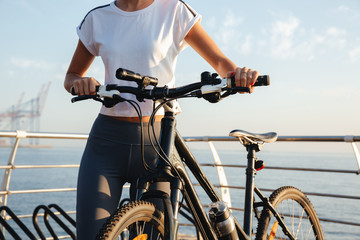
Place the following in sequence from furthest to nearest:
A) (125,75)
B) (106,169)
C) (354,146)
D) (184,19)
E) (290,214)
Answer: (354,146) → (290,214) → (184,19) → (106,169) → (125,75)

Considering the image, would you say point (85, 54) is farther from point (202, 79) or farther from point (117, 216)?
point (117, 216)

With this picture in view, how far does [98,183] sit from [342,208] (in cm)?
3877

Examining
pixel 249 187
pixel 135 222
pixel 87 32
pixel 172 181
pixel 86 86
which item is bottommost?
pixel 135 222

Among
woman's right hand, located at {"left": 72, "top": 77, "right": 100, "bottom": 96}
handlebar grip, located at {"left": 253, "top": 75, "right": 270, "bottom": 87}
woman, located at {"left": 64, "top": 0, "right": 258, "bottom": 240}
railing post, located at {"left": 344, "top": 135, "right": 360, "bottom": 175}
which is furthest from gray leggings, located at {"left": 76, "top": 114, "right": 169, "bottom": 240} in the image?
railing post, located at {"left": 344, "top": 135, "right": 360, "bottom": 175}

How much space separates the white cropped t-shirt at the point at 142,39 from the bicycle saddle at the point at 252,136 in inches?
16.2

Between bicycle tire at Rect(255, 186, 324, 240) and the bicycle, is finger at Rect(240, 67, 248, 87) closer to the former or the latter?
the bicycle

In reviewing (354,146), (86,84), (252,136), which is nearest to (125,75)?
(86,84)

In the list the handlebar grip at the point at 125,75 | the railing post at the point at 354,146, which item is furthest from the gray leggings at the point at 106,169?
the railing post at the point at 354,146

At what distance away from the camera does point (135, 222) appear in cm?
119

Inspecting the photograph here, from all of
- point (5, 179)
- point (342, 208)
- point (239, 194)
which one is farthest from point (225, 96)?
point (239, 194)

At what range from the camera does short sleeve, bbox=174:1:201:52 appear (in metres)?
1.49

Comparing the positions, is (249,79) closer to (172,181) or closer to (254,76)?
(254,76)

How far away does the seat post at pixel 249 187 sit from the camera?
1820 millimetres

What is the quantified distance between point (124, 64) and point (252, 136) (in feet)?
2.26
